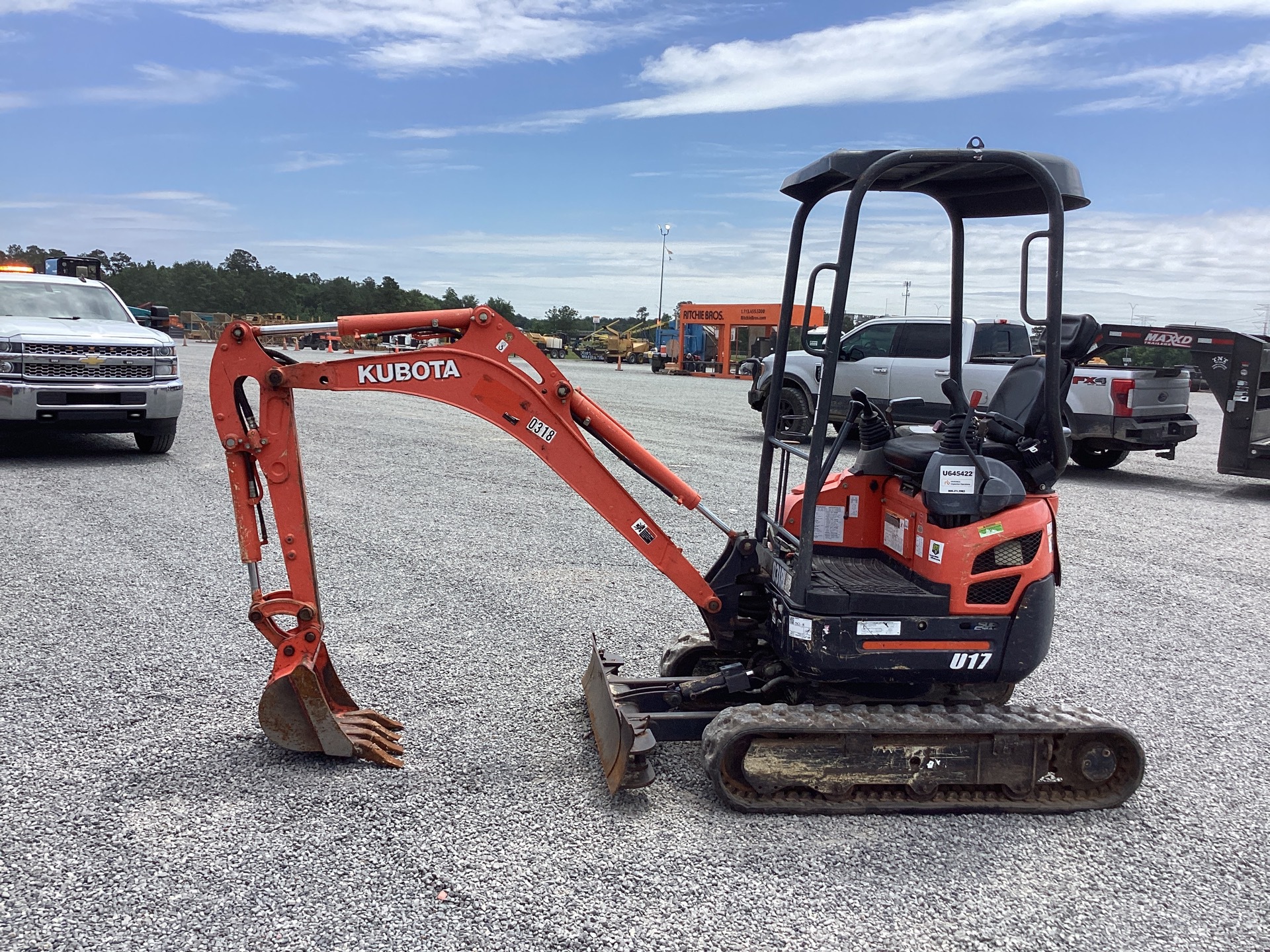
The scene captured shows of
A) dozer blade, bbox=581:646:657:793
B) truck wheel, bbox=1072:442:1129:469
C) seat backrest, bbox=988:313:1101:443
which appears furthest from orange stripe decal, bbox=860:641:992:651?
truck wheel, bbox=1072:442:1129:469

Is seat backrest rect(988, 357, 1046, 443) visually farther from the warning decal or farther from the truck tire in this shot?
the truck tire

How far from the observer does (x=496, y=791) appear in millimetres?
4098

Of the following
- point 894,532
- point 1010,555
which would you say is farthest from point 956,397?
point 1010,555

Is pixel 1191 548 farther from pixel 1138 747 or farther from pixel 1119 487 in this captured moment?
pixel 1138 747

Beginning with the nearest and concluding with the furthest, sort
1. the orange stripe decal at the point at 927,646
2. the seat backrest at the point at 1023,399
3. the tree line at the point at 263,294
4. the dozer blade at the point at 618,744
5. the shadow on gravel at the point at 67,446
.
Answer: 1. the dozer blade at the point at 618,744
2. the orange stripe decal at the point at 927,646
3. the seat backrest at the point at 1023,399
4. the shadow on gravel at the point at 67,446
5. the tree line at the point at 263,294

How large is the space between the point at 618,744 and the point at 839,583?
3.91 ft

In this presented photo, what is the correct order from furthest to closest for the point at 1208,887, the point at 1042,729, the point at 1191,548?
1. the point at 1191,548
2. the point at 1042,729
3. the point at 1208,887

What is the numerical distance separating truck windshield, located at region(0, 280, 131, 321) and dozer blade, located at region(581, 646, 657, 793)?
35.1ft

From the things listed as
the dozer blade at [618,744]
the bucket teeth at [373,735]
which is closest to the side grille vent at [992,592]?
the dozer blade at [618,744]

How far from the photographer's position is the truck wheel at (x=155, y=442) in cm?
1217

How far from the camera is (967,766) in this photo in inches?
161

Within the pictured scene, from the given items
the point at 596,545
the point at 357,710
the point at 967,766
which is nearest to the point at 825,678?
the point at 967,766

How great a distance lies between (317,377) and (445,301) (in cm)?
6839

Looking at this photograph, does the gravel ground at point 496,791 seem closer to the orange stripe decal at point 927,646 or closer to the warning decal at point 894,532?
the orange stripe decal at point 927,646
